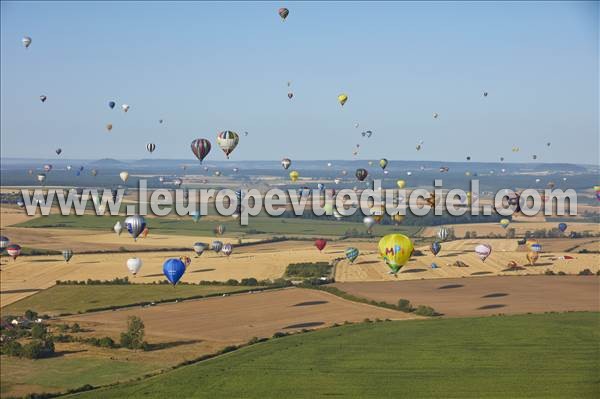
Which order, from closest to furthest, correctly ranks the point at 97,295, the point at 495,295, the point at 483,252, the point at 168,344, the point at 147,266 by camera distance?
the point at 168,344 → the point at 495,295 → the point at 97,295 → the point at 147,266 → the point at 483,252

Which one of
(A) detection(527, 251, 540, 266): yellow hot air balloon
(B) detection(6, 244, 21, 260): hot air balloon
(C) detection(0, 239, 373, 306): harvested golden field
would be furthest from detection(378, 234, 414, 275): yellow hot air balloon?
(B) detection(6, 244, 21, 260): hot air balloon

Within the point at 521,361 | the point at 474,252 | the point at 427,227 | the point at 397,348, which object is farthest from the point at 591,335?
the point at 427,227

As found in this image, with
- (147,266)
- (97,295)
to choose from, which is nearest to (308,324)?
(97,295)

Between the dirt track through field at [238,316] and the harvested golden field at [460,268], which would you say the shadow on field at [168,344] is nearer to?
the dirt track through field at [238,316]

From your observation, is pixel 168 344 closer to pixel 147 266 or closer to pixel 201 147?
pixel 201 147

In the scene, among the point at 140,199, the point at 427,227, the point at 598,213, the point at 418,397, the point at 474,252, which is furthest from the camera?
the point at 140,199

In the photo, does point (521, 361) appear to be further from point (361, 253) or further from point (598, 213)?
point (598, 213)
